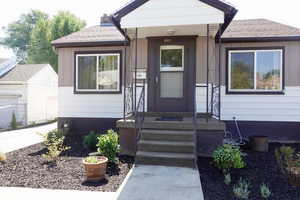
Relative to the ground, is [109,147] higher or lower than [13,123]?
higher

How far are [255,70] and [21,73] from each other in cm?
1513

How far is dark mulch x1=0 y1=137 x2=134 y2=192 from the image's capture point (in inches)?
191

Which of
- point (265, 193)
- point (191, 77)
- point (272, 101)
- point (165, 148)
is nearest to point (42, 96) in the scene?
point (191, 77)

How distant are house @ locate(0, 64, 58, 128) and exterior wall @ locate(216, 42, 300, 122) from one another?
1233 cm

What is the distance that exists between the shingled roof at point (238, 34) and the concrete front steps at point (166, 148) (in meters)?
4.00

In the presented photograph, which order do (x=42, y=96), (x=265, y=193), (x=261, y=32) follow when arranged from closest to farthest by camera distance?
(x=265, y=193) → (x=261, y=32) → (x=42, y=96)

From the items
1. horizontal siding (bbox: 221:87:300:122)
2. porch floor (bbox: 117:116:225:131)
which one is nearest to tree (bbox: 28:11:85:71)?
horizontal siding (bbox: 221:87:300:122)

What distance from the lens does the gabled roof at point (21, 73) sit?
16175mm

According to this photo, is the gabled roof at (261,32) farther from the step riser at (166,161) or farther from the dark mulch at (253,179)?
the step riser at (166,161)

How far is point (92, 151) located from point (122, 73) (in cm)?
311

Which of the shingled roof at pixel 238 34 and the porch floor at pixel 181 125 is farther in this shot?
the shingled roof at pixel 238 34

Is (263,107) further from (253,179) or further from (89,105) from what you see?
(89,105)

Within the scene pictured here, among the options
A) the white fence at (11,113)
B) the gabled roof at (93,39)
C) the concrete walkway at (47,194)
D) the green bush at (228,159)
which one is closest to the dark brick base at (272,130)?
the green bush at (228,159)

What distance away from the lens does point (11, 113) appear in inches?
602
